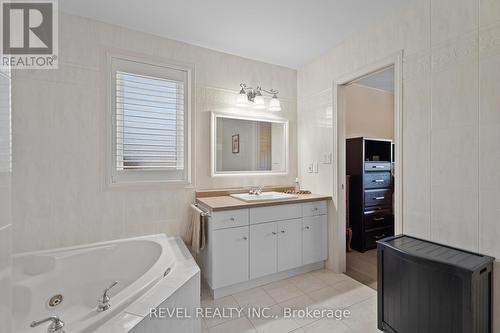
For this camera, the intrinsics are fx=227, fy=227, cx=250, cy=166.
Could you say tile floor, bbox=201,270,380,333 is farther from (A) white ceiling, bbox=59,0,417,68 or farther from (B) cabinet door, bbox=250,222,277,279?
(A) white ceiling, bbox=59,0,417,68

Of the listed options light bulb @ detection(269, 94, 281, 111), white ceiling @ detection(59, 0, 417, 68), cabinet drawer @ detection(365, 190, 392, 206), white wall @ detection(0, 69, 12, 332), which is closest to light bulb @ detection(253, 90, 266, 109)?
light bulb @ detection(269, 94, 281, 111)

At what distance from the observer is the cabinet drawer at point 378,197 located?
3.02 meters

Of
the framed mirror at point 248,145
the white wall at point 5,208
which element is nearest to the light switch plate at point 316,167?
the framed mirror at point 248,145

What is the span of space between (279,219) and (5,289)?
6.47ft

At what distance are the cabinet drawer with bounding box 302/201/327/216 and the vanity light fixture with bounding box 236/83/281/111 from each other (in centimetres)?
122

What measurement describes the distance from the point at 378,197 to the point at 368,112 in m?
1.40

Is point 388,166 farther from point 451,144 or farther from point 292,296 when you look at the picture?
point 292,296

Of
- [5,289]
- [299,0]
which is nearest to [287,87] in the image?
[299,0]

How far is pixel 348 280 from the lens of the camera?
2365 millimetres

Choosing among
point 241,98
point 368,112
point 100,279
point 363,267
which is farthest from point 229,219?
point 368,112

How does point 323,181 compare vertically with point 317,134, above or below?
below

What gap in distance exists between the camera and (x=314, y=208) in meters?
2.52

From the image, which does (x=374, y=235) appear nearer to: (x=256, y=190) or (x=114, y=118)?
(x=256, y=190)

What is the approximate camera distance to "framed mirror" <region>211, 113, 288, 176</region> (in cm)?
261
